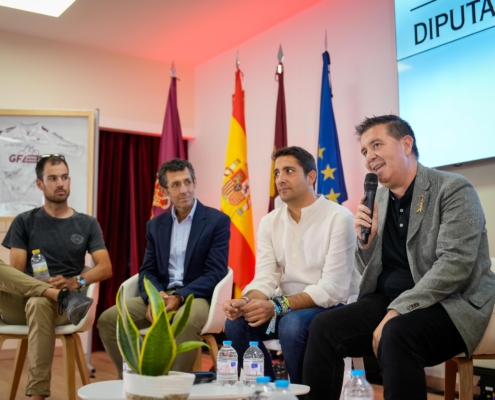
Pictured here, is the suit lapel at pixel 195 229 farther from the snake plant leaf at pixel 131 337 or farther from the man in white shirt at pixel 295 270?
the snake plant leaf at pixel 131 337

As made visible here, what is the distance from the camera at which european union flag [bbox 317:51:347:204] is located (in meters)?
3.86

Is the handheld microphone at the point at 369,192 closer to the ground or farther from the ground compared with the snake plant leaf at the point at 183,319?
farther from the ground

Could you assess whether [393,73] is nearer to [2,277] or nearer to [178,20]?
[178,20]

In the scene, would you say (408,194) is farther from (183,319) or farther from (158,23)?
(158,23)

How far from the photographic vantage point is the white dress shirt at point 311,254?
8.25ft

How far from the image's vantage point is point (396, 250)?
87.7 inches

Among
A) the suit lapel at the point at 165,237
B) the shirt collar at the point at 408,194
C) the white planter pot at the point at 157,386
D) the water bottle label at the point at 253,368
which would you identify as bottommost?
the water bottle label at the point at 253,368

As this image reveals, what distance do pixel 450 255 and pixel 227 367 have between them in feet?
2.70

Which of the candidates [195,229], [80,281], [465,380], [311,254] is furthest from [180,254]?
[465,380]

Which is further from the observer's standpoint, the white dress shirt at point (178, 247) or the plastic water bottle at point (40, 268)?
the white dress shirt at point (178, 247)

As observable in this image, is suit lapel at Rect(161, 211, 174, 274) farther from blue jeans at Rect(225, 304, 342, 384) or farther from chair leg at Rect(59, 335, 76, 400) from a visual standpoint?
blue jeans at Rect(225, 304, 342, 384)

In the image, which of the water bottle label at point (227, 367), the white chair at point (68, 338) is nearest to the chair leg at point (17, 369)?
the white chair at point (68, 338)

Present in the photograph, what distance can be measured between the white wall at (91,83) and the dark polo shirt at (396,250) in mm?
3652

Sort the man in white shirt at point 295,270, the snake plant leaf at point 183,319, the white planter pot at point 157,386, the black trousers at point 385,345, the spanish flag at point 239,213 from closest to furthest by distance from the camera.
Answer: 1. the white planter pot at point 157,386
2. the snake plant leaf at point 183,319
3. the black trousers at point 385,345
4. the man in white shirt at point 295,270
5. the spanish flag at point 239,213
